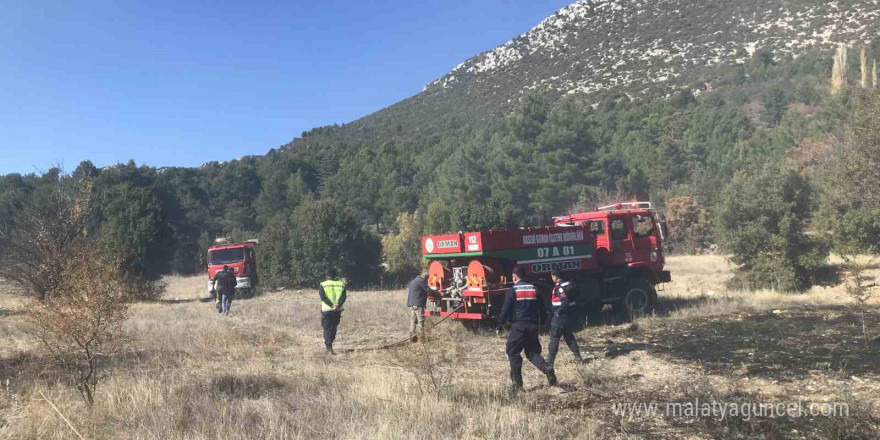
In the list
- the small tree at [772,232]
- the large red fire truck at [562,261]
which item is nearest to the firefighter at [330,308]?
the large red fire truck at [562,261]

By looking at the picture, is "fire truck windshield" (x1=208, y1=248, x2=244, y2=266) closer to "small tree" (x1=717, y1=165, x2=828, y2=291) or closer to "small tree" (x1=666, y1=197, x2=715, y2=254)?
"small tree" (x1=717, y1=165, x2=828, y2=291)

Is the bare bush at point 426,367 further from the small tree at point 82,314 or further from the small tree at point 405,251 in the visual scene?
Result: the small tree at point 405,251

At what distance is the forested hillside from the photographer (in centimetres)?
3238

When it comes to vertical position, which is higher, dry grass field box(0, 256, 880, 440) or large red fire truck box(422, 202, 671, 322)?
large red fire truck box(422, 202, 671, 322)

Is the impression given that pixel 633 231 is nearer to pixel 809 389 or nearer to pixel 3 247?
pixel 809 389

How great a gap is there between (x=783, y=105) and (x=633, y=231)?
51.2 m

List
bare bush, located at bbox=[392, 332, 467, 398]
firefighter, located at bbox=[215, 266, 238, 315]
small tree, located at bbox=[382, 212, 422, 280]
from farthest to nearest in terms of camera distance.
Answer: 1. small tree, located at bbox=[382, 212, 422, 280]
2. firefighter, located at bbox=[215, 266, 238, 315]
3. bare bush, located at bbox=[392, 332, 467, 398]

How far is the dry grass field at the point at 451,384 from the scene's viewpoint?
5.58 meters

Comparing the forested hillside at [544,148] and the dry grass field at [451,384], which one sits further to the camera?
the forested hillside at [544,148]

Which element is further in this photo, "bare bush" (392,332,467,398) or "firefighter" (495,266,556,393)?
"firefighter" (495,266,556,393)

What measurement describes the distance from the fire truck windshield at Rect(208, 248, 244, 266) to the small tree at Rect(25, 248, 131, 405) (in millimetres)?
19479

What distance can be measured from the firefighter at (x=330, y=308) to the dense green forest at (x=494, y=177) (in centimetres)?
1187

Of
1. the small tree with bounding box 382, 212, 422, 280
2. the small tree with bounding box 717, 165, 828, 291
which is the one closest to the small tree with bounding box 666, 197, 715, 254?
the small tree with bounding box 382, 212, 422, 280

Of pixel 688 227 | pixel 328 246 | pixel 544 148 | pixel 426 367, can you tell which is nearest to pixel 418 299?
pixel 426 367
